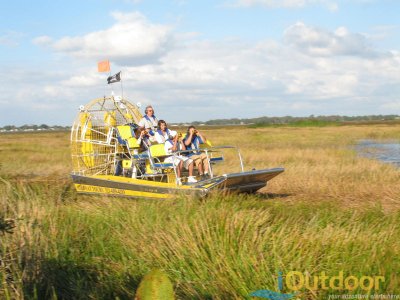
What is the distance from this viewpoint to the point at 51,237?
659cm

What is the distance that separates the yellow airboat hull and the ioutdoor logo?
422 centimetres

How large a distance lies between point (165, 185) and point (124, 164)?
6.78 ft

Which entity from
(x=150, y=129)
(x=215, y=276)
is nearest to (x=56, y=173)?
(x=150, y=129)

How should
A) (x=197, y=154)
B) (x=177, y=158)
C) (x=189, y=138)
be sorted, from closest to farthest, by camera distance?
(x=177, y=158) → (x=189, y=138) → (x=197, y=154)

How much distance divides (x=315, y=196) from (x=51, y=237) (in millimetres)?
6987

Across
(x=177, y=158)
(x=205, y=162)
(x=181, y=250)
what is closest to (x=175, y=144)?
(x=177, y=158)

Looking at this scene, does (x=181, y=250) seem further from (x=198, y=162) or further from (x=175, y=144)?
(x=175, y=144)

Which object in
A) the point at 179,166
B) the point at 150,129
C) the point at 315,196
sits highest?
the point at 150,129

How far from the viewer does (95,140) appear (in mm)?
12445

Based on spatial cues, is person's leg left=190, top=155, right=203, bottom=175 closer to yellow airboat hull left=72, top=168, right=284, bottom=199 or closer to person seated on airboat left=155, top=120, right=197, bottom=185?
person seated on airboat left=155, top=120, right=197, bottom=185

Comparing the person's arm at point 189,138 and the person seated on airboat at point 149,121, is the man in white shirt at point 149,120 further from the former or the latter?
the person's arm at point 189,138

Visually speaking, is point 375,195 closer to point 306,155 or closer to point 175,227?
point 175,227

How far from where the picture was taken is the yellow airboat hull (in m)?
9.57

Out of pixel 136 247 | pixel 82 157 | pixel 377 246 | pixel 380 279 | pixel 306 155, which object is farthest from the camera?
pixel 306 155
